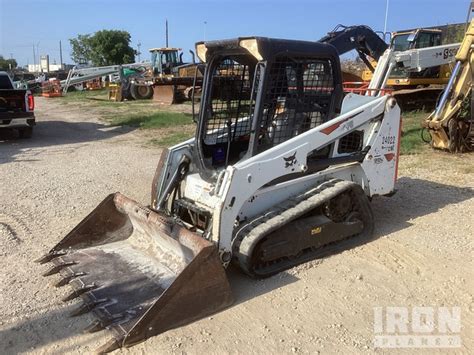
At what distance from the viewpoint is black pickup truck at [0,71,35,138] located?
12.3 m

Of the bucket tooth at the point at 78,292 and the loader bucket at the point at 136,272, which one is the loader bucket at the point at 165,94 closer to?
the loader bucket at the point at 136,272

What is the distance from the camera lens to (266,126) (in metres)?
4.59

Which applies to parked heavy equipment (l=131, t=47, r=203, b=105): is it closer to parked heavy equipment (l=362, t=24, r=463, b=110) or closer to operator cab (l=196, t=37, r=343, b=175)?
parked heavy equipment (l=362, t=24, r=463, b=110)

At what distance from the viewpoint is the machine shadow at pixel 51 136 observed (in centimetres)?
1098

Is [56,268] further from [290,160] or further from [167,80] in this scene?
[167,80]

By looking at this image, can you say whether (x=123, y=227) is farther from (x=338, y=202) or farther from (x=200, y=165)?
(x=338, y=202)

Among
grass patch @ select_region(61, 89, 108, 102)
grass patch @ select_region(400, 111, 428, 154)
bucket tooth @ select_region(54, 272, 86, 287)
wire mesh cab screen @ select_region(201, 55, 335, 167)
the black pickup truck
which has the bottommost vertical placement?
grass patch @ select_region(61, 89, 108, 102)

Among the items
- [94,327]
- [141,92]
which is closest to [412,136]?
[94,327]

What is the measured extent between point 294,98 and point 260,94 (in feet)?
1.70

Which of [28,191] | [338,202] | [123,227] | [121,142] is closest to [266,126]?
[338,202]

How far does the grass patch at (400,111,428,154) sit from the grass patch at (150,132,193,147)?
509cm

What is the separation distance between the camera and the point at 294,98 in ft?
15.5

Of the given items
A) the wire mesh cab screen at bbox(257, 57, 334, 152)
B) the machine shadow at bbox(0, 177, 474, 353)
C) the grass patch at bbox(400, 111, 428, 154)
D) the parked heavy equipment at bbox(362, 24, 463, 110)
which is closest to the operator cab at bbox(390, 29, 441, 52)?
the parked heavy equipment at bbox(362, 24, 463, 110)

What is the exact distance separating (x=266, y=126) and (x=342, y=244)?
141 centimetres
